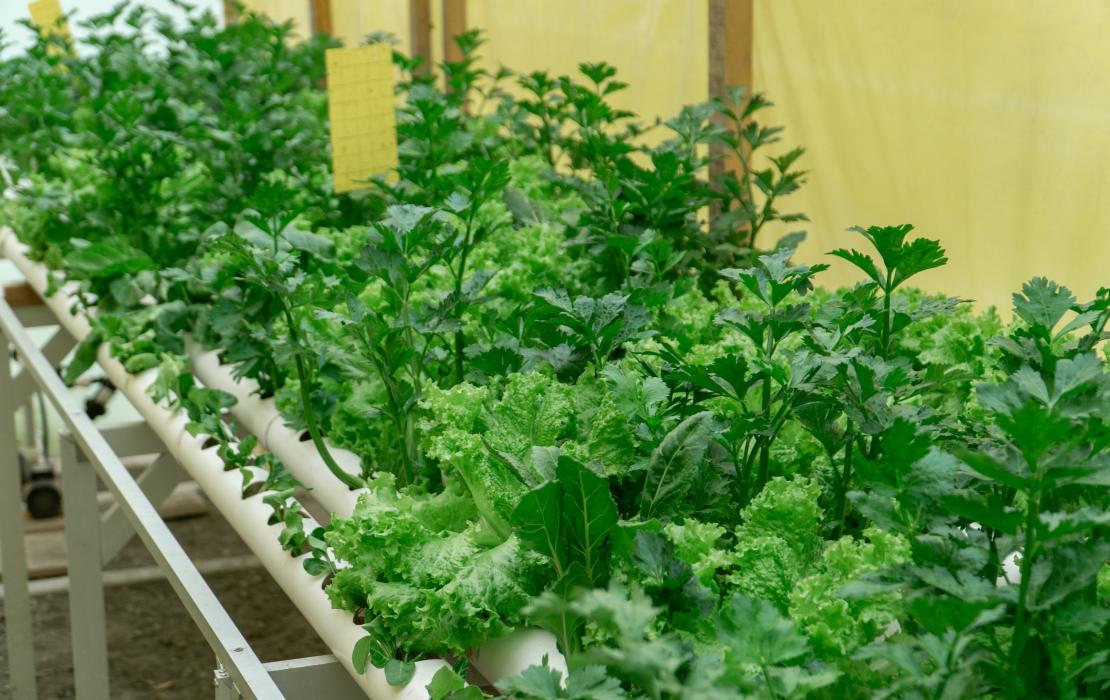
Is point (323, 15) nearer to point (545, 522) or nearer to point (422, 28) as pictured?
point (422, 28)

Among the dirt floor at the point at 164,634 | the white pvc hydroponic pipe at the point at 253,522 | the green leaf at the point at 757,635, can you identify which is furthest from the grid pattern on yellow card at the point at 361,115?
the dirt floor at the point at 164,634

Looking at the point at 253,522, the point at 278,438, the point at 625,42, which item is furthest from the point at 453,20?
the point at 253,522

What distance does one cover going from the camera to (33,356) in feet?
8.34

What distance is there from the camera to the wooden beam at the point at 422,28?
424 centimetres

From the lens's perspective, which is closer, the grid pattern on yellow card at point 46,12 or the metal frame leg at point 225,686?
the metal frame leg at point 225,686

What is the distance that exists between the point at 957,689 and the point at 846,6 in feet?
5.67

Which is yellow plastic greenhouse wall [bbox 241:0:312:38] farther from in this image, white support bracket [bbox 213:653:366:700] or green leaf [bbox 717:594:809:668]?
green leaf [bbox 717:594:809:668]

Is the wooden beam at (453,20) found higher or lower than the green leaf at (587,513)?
higher

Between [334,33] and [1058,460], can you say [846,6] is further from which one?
[334,33]

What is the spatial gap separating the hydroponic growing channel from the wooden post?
0.47 ft

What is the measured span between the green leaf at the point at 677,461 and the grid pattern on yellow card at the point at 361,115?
1.28m

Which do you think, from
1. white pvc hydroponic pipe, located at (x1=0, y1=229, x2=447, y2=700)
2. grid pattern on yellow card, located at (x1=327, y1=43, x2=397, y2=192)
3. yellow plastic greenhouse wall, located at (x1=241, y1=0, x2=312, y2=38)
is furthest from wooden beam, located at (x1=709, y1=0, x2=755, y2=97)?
yellow plastic greenhouse wall, located at (x1=241, y1=0, x2=312, y2=38)

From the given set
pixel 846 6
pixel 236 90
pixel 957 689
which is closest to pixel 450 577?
pixel 957 689

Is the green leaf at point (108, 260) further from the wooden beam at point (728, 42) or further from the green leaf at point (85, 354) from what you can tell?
the wooden beam at point (728, 42)
